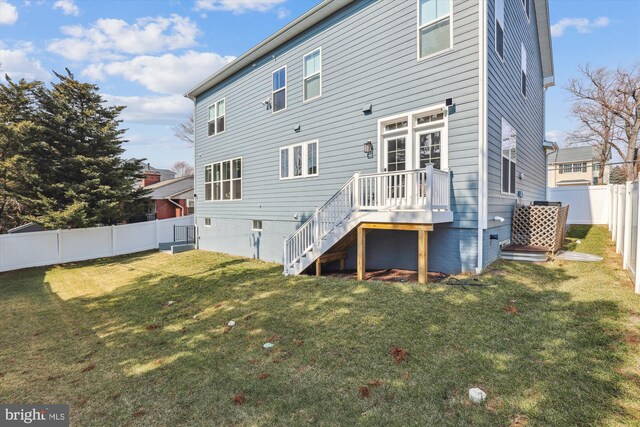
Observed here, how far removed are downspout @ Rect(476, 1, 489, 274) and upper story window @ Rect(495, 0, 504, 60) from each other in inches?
44.1

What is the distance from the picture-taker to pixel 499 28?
7.55 m

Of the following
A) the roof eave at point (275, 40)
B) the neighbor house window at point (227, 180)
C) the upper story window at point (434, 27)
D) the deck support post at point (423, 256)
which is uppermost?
the roof eave at point (275, 40)

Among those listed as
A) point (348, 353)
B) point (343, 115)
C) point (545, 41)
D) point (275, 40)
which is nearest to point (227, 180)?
point (275, 40)

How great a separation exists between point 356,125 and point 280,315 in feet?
18.3

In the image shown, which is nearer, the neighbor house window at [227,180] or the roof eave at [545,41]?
the roof eave at [545,41]

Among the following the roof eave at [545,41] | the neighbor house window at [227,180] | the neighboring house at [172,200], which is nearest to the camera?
the roof eave at [545,41]

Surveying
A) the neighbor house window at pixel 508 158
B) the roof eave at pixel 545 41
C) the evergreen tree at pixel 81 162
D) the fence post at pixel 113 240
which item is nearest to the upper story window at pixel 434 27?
the neighbor house window at pixel 508 158

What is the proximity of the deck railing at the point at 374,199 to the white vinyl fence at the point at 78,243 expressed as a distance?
37.2 feet

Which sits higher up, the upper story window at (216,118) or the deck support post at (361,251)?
the upper story window at (216,118)

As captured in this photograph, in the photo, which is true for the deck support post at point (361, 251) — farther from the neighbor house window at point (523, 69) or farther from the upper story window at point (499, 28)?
the neighbor house window at point (523, 69)

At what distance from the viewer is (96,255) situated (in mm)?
14570

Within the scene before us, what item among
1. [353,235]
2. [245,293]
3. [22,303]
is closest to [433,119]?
[353,235]

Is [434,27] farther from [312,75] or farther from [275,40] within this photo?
[275,40]

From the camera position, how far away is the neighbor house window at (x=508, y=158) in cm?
791
